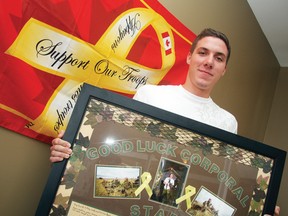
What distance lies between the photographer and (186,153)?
2.69 ft

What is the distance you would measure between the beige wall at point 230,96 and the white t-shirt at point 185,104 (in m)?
0.44

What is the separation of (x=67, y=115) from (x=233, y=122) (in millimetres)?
667

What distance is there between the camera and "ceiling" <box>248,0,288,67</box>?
7.21ft

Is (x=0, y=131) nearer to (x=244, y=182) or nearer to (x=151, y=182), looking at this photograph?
(x=151, y=182)

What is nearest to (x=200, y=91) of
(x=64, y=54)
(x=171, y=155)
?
(x=171, y=155)

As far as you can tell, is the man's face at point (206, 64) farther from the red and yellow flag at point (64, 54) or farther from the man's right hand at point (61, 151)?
the man's right hand at point (61, 151)


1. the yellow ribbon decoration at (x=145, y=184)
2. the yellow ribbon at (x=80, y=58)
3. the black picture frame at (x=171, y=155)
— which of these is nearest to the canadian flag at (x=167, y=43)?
the yellow ribbon at (x=80, y=58)

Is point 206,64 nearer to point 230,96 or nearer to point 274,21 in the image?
point 230,96

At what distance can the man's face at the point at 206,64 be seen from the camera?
1096 mm

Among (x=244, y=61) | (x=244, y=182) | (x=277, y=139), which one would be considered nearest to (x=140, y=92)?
(x=244, y=182)

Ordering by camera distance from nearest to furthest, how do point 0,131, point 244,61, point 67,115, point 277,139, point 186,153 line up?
1. point 186,153
2. point 0,131
3. point 67,115
4. point 244,61
5. point 277,139

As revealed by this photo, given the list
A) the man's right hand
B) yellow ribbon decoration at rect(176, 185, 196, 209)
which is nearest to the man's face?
yellow ribbon decoration at rect(176, 185, 196, 209)

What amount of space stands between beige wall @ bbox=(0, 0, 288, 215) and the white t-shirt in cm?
44

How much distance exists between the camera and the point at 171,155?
0.81 m
